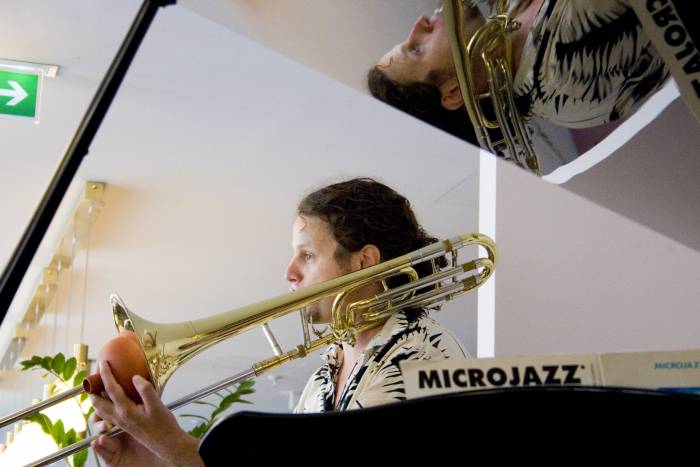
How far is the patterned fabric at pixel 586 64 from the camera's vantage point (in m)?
0.97

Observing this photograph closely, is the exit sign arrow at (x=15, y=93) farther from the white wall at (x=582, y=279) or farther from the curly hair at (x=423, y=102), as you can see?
the curly hair at (x=423, y=102)

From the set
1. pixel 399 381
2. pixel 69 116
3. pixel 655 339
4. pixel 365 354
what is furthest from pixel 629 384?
pixel 69 116

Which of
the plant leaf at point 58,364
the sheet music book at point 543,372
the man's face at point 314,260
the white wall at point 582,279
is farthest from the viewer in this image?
the plant leaf at point 58,364

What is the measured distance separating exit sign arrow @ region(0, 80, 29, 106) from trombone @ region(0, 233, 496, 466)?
6.86 ft

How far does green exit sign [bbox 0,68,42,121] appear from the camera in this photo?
3.56m

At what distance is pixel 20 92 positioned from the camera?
143 inches

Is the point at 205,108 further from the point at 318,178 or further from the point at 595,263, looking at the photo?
the point at 595,263

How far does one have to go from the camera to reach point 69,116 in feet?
13.7

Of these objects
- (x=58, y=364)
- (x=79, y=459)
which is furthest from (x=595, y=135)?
(x=58, y=364)

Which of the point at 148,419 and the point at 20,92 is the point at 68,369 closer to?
the point at 20,92

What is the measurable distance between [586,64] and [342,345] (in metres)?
0.95

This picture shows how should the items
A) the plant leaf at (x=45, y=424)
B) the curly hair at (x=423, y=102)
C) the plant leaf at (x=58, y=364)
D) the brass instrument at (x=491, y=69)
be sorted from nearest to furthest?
the brass instrument at (x=491, y=69), the curly hair at (x=423, y=102), the plant leaf at (x=45, y=424), the plant leaf at (x=58, y=364)

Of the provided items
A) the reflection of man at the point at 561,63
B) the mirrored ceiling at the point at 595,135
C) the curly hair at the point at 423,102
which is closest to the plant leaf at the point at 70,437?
the mirrored ceiling at the point at 595,135

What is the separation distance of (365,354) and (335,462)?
1.05 m
